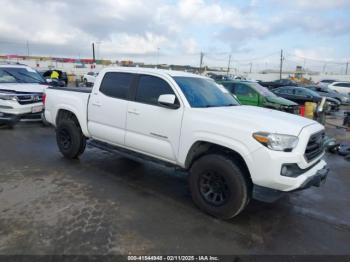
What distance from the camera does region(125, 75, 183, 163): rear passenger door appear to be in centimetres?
424

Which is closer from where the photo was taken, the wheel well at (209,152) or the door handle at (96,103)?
the wheel well at (209,152)

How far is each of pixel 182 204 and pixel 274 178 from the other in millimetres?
1490

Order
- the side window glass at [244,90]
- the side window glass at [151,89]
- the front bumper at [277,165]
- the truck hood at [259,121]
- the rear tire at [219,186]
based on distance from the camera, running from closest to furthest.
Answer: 1. the front bumper at [277,165]
2. the truck hood at [259,121]
3. the rear tire at [219,186]
4. the side window glass at [151,89]
5. the side window glass at [244,90]

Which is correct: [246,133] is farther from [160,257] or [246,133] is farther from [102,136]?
[102,136]

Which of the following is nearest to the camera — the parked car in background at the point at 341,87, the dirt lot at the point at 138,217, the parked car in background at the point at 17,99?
the dirt lot at the point at 138,217

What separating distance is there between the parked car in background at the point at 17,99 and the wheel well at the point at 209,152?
617 centimetres

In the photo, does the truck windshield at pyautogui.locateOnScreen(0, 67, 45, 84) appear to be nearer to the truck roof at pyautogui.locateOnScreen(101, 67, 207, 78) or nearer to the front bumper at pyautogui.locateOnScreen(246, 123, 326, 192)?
the truck roof at pyautogui.locateOnScreen(101, 67, 207, 78)

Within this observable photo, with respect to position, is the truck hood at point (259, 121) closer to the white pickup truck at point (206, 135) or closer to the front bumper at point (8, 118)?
the white pickup truck at point (206, 135)

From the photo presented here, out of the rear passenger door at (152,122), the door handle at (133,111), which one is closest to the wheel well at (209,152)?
the rear passenger door at (152,122)

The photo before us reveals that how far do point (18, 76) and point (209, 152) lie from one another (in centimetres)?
829

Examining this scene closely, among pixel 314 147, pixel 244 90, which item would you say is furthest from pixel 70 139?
pixel 244 90

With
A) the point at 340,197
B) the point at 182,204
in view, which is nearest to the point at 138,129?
the point at 182,204

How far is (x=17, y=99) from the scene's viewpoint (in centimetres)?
855

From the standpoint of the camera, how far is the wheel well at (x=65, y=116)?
6051 mm
